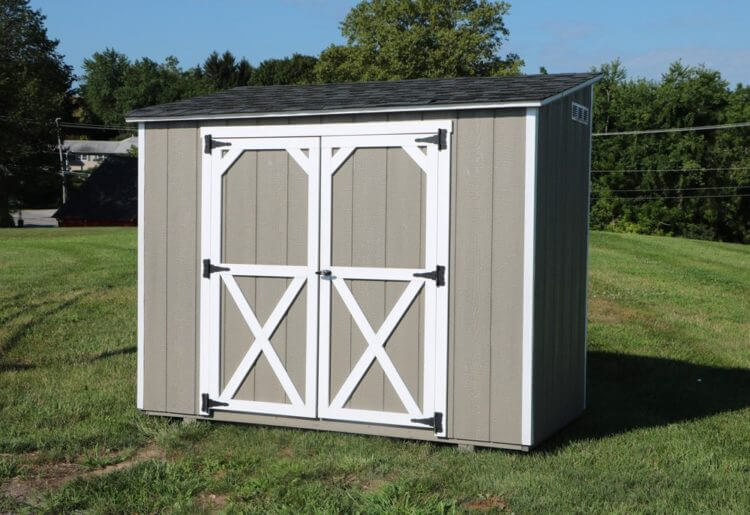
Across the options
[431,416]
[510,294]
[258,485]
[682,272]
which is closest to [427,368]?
[431,416]

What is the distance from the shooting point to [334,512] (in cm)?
548

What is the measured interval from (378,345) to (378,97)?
1992 mm

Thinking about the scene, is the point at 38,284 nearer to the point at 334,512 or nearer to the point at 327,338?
the point at 327,338

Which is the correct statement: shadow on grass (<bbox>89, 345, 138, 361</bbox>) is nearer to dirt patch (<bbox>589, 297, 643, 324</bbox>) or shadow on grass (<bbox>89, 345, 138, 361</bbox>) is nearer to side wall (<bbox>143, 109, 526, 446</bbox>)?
side wall (<bbox>143, 109, 526, 446</bbox>)

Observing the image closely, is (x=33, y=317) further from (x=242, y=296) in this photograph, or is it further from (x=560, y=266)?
(x=560, y=266)

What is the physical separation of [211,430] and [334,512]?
2.40 meters

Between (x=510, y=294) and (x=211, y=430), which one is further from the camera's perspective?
(x=211, y=430)

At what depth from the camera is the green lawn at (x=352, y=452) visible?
19.0 feet

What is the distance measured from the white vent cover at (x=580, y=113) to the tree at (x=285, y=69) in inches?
2235

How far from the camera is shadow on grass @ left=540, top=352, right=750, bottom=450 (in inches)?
313

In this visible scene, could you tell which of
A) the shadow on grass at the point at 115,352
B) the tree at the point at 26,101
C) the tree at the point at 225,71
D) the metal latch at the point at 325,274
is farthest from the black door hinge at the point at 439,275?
the tree at the point at 225,71

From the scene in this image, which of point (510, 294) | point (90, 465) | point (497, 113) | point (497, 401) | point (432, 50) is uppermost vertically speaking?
point (432, 50)

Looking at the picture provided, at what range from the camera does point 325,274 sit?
7.40 m

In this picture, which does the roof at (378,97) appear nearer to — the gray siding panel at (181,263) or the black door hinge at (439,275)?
the gray siding panel at (181,263)
